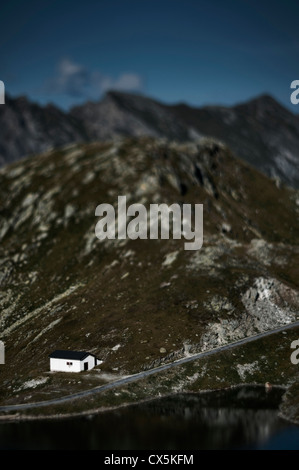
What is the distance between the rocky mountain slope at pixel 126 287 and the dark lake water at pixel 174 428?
1146cm

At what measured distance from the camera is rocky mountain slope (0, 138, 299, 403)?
348ft

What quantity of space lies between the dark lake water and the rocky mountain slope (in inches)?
451

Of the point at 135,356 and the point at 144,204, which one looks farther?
the point at 144,204

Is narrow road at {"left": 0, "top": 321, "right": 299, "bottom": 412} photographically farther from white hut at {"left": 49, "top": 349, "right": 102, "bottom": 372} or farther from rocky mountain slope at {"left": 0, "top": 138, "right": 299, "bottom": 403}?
white hut at {"left": 49, "top": 349, "right": 102, "bottom": 372}

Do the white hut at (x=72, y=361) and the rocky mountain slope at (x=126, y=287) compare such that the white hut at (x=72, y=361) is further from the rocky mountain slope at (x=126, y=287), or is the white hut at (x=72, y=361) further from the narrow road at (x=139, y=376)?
the narrow road at (x=139, y=376)

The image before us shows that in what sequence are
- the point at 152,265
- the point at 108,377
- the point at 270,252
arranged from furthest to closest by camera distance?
the point at 270,252 → the point at 152,265 → the point at 108,377

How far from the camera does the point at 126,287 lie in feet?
426

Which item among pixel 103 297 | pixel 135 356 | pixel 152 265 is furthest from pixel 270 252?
pixel 135 356

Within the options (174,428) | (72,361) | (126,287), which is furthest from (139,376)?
(126,287)

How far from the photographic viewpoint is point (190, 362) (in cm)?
9994

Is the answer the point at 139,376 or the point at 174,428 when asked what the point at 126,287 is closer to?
the point at 139,376

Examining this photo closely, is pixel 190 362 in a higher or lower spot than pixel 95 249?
lower

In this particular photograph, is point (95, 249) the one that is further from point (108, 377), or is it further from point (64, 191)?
point (108, 377)

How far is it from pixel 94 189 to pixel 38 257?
131ft
